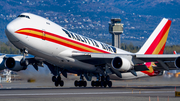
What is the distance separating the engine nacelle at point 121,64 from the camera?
34.6 metres

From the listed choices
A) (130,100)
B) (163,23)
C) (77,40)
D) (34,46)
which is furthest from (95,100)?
(163,23)

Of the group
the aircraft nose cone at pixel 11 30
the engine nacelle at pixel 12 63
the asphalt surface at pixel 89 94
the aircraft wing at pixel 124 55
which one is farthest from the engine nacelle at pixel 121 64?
the aircraft nose cone at pixel 11 30

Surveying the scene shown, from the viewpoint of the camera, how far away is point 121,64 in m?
34.7

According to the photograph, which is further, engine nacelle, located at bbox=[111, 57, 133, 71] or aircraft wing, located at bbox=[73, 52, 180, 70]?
aircraft wing, located at bbox=[73, 52, 180, 70]

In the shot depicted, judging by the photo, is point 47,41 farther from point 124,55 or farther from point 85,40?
point 124,55

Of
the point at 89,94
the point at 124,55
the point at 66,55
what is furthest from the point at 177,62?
the point at 66,55

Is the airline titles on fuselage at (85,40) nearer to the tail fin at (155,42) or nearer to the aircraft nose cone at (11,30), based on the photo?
the tail fin at (155,42)

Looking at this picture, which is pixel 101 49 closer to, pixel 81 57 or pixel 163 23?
pixel 81 57

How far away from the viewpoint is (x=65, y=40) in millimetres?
34219

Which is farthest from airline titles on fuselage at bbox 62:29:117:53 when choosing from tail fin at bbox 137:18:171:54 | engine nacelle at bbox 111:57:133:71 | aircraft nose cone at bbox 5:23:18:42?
aircraft nose cone at bbox 5:23:18:42

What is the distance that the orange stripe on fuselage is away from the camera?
31156 mm

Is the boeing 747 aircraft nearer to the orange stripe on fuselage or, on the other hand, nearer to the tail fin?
the orange stripe on fuselage

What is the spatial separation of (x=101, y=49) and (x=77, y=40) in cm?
Answer: 470

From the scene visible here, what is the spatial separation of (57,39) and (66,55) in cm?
214
